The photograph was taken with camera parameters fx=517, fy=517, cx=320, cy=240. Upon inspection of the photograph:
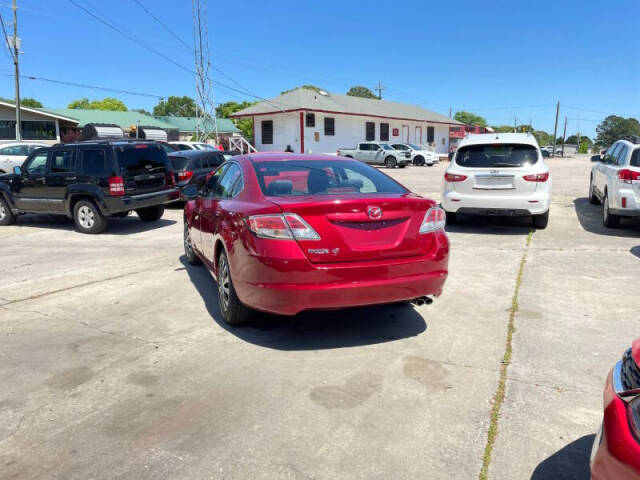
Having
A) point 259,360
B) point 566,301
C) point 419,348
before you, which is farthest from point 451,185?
point 259,360

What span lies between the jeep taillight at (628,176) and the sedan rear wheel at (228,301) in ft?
23.4

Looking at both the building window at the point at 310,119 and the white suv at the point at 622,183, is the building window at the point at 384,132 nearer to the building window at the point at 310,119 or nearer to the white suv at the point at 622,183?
the building window at the point at 310,119

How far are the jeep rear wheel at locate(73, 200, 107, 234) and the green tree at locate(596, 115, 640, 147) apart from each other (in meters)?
138

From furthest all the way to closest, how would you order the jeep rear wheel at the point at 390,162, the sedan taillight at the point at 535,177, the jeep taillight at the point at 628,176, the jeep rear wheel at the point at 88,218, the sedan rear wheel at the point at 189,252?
the jeep rear wheel at the point at 390,162
the jeep rear wheel at the point at 88,218
the sedan taillight at the point at 535,177
the jeep taillight at the point at 628,176
the sedan rear wheel at the point at 189,252

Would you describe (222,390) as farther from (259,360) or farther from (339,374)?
(339,374)

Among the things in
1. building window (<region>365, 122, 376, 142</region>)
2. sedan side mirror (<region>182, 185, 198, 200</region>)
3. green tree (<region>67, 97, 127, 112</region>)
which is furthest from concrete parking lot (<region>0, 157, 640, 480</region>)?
green tree (<region>67, 97, 127, 112</region>)

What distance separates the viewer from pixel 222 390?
3510mm

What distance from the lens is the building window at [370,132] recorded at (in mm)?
42250

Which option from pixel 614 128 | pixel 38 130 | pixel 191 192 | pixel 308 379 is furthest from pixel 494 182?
pixel 614 128

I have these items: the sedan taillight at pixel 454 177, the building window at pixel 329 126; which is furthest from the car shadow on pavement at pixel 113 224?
the building window at pixel 329 126

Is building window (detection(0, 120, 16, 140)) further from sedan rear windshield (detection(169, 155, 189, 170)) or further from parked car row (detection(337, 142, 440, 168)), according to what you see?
sedan rear windshield (detection(169, 155, 189, 170))

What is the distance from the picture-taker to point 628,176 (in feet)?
28.0

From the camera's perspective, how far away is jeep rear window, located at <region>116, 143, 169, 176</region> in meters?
9.83

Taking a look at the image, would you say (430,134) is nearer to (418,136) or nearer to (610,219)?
(418,136)
